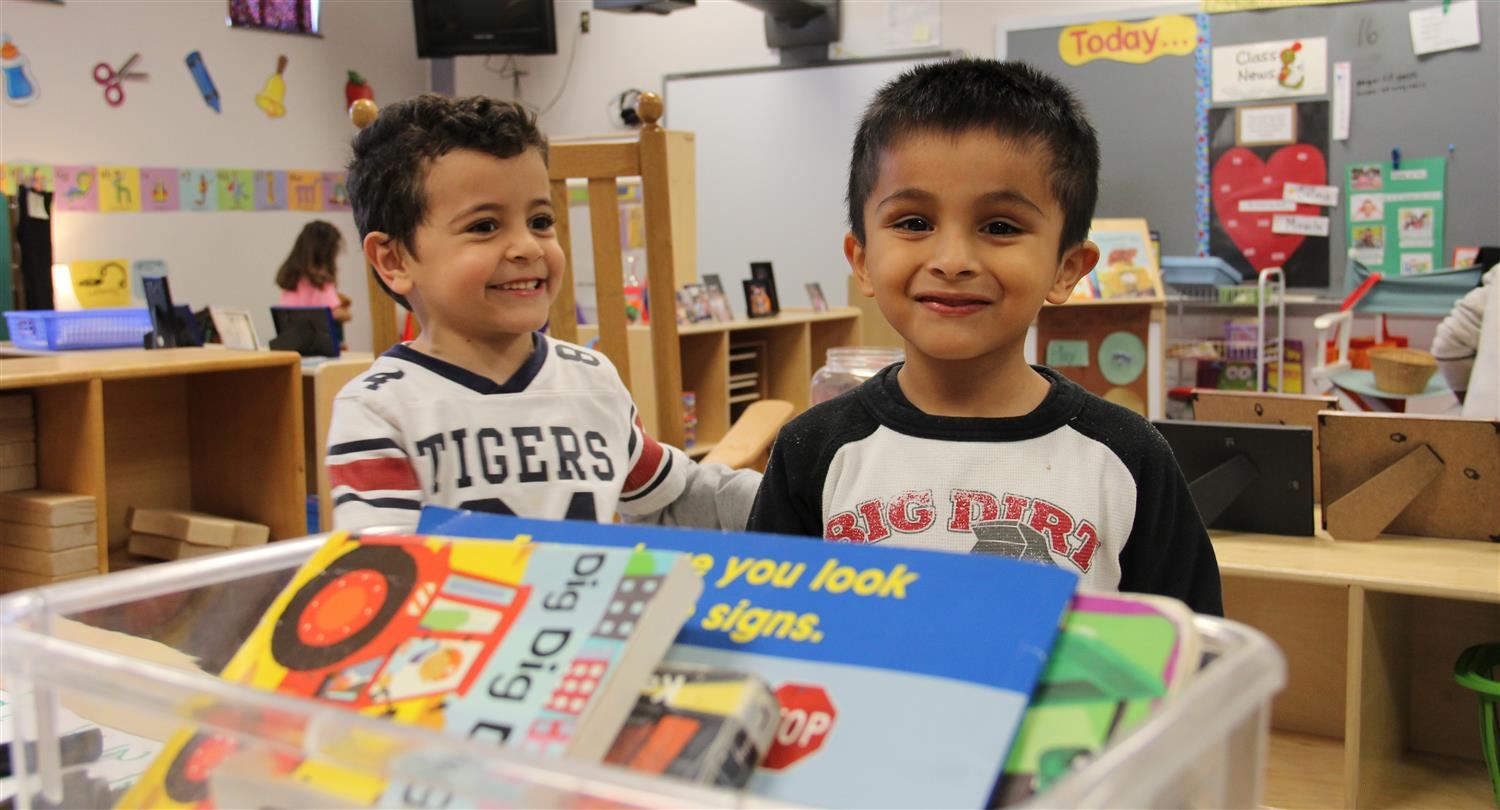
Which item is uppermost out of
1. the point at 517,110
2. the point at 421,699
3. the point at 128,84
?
the point at 128,84

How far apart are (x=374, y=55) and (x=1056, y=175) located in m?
6.79

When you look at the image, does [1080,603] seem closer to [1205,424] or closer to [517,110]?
[517,110]

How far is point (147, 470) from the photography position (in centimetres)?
253

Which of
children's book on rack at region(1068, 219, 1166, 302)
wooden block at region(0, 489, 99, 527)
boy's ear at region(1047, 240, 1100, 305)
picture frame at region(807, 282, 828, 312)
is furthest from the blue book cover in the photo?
picture frame at region(807, 282, 828, 312)

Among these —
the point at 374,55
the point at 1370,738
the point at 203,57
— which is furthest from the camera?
the point at 374,55

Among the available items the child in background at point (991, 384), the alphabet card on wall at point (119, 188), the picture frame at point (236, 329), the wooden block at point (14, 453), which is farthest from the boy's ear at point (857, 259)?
the alphabet card on wall at point (119, 188)

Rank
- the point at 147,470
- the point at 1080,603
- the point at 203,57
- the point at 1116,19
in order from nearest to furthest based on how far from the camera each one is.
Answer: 1. the point at 1080,603
2. the point at 147,470
3. the point at 1116,19
4. the point at 203,57

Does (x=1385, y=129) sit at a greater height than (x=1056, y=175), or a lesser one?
greater

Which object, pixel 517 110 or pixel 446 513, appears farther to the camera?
pixel 517 110

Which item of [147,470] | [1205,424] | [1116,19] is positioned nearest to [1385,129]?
Result: [1116,19]

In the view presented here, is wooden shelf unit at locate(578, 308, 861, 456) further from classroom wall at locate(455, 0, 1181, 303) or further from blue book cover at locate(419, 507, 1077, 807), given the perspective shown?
blue book cover at locate(419, 507, 1077, 807)

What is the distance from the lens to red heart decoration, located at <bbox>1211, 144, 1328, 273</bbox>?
17.2ft

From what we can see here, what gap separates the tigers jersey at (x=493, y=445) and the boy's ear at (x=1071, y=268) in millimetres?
442

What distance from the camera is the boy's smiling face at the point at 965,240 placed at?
885mm
